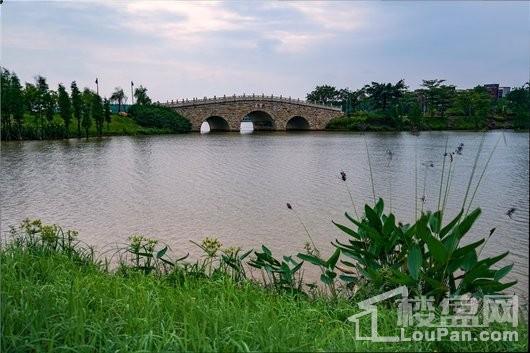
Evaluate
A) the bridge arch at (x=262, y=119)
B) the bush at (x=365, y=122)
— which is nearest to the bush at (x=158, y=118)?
the bridge arch at (x=262, y=119)

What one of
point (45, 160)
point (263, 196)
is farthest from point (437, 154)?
point (45, 160)

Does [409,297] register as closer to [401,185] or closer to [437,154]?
[401,185]

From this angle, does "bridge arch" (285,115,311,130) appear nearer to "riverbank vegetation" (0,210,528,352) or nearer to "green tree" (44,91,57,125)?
"green tree" (44,91,57,125)

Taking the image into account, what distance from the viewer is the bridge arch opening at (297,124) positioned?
1966 inches

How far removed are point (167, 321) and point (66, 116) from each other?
30.3 meters

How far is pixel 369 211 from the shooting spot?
9.58 feet

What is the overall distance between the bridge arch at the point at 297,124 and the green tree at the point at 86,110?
20026 millimetres

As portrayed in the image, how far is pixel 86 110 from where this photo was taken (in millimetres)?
31734

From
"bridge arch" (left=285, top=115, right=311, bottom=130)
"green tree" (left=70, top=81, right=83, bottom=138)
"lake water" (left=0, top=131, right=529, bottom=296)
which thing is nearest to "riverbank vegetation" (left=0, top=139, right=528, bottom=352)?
"lake water" (left=0, top=131, right=529, bottom=296)

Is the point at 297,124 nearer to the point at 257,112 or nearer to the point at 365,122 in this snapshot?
the point at 257,112

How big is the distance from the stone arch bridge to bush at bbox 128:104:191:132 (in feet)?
4.87

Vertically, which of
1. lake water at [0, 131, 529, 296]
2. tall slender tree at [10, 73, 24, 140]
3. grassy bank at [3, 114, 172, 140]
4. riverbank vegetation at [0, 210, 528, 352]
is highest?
tall slender tree at [10, 73, 24, 140]

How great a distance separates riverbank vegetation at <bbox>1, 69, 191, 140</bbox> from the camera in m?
26.5

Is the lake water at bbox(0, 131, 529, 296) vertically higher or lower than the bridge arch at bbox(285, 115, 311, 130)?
lower
